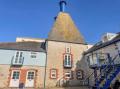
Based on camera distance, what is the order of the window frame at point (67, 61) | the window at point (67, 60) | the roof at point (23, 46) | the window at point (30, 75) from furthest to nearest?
the window at point (67, 60) < the window frame at point (67, 61) < the roof at point (23, 46) < the window at point (30, 75)

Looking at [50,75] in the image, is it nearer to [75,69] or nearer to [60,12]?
[75,69]

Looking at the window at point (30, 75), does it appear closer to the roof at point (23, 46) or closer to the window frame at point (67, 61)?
the roof at point (23, 46)

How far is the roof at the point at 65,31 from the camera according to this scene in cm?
2670

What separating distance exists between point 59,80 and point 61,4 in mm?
18393

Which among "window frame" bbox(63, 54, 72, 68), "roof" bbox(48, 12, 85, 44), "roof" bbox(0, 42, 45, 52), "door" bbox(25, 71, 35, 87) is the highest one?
"roof" bbox(48, 12, 85, 44)

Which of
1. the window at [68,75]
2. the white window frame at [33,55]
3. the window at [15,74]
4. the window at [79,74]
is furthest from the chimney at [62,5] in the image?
the window at [15,74]

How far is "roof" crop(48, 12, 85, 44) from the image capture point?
2670cm

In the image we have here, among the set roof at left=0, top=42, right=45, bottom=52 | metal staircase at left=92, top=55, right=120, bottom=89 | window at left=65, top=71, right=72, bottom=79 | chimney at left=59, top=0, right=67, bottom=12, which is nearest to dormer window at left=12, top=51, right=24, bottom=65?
roof at left=0, top=42, right=45, bottom=52

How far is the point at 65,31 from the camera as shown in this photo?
2800 centimetres

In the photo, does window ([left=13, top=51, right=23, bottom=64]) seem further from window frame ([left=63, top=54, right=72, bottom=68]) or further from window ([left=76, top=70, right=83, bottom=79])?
window ([left=76, top=70, right=83, bottom=79])

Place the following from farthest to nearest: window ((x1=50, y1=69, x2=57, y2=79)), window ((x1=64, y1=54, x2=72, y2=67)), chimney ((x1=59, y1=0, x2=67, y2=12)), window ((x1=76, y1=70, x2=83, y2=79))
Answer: chimney ((x1=59, y1=0, x2=67, y2=12)) < window ((x1=76, y1=70, x2=83, y2=79)) < window ((x1=64, y1=54, x2=72, y2=67)) < window ((x1=50, y1=69, x2=57, y2=79))

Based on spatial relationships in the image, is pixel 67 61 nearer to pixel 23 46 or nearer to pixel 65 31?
pixel 65 31

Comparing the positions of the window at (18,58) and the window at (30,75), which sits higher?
the window at (18,58)

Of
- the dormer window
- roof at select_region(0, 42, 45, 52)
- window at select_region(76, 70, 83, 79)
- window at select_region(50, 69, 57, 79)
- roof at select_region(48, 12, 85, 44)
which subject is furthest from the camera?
roof at select_region(48, 12, 85, 44)
